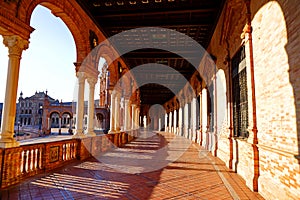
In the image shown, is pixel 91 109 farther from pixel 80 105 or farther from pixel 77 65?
pixel 77 65

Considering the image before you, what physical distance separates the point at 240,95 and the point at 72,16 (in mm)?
6081

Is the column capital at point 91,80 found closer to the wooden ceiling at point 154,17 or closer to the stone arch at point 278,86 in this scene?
the wooden ceiling at point 154,17

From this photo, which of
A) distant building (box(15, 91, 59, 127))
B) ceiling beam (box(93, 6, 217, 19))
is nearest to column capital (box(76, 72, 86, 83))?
ceiling beam (box(93, 6, 217, 19))

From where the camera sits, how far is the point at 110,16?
25.1 ft

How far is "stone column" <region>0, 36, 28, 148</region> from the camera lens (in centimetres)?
433

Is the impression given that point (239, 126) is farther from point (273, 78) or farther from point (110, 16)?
point (110, 16)

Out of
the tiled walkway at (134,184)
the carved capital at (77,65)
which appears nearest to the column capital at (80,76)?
the carved capital at (77,65)

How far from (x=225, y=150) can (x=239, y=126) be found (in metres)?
1.35

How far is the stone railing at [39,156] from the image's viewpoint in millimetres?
4000

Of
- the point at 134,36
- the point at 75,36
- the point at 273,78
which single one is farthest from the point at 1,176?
the point at 134,36

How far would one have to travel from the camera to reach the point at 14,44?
4.46 m

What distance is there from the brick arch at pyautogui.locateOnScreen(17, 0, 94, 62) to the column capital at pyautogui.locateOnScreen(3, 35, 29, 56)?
0.47 meters

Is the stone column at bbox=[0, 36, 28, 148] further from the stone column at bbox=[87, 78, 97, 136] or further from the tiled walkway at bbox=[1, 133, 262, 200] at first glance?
the stone column at bbox=[87, 78, 97, 136]

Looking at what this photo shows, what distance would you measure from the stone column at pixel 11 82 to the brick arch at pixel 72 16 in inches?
22.8
